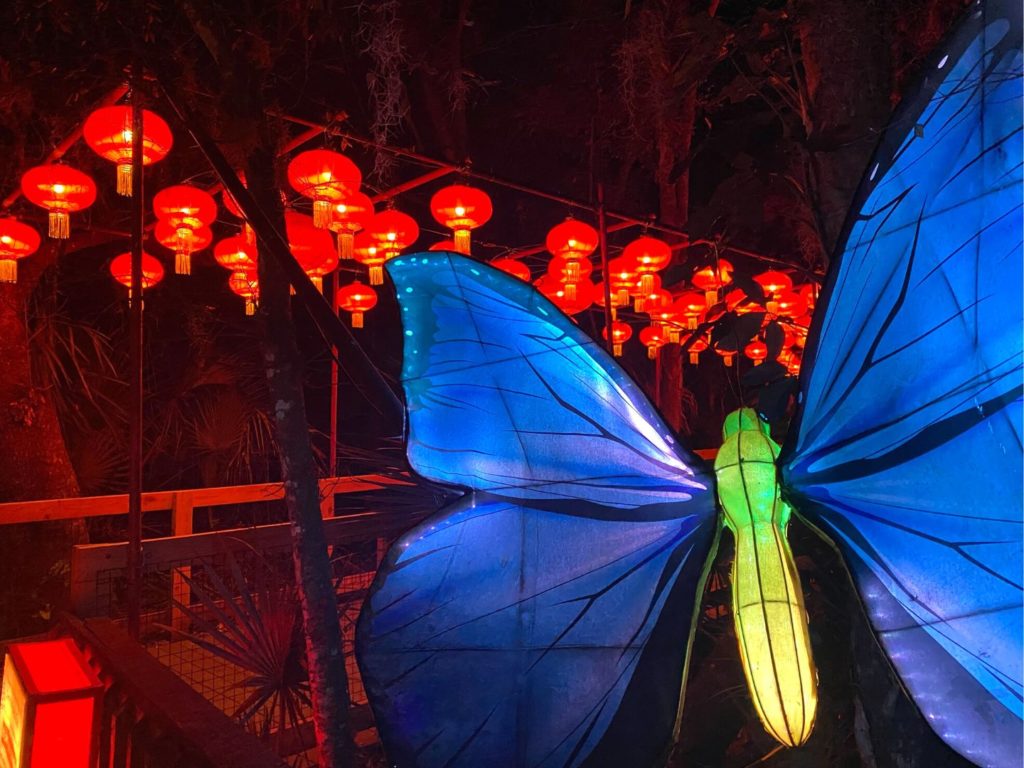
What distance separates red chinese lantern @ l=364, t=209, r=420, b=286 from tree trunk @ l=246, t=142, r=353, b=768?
3.29 meters

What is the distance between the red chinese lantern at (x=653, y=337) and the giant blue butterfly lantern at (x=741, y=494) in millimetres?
7244

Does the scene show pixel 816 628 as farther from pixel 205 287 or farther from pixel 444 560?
pixel 205 287

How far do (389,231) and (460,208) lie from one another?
609 millimetres

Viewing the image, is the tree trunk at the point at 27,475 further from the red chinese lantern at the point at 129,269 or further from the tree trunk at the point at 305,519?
the tree trunk at the point at 305,519

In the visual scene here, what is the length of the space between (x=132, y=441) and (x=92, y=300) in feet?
19.8

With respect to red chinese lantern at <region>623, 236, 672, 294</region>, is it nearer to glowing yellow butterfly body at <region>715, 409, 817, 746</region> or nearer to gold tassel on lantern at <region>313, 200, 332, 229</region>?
gold tassel on lantern at <region>313, 200, 332, 229</region>

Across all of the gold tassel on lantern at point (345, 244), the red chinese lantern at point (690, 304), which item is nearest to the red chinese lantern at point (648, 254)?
the red chinese lantern at point (690, 304)

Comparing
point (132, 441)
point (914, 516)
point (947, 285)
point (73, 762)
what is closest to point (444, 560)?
point (914, 516)

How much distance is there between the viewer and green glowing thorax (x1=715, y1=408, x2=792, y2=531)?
94cm

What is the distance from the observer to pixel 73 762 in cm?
184

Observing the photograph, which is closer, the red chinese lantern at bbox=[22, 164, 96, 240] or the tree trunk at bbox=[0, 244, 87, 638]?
the red chinese lantern at bbox=[22, 164, 96, 240]

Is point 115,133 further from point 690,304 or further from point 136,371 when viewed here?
point 690,304

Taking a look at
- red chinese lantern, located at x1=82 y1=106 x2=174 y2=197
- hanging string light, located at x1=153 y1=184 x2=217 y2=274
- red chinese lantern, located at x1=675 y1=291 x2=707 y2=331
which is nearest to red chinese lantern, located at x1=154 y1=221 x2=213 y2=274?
hanging string light, located at x1=153 y1=184 x2=217 y2=274

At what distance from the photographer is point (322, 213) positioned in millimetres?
4102
